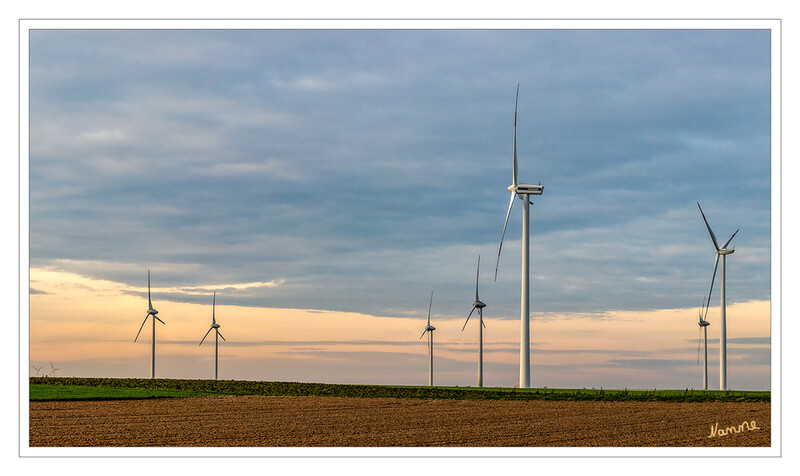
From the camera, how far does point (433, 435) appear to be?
3194 centimetres

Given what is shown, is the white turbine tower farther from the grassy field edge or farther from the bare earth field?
the bare earth field

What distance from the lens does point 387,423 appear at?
3656 centimetres

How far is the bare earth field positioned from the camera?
99.3 ft

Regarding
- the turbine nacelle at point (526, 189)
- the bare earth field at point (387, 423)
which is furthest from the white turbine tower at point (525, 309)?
the bare earth field at point (387, 423)

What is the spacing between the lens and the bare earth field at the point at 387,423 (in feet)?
99.3

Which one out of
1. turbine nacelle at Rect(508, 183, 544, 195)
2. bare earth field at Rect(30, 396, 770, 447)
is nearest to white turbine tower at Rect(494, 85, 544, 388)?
turbine nacelle at Rect(508, 183, 544, 195)

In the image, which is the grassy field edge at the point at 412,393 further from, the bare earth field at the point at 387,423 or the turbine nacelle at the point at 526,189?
the turbine nacelle at the point at 526,189

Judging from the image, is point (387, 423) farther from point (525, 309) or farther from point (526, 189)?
point (526, 189)

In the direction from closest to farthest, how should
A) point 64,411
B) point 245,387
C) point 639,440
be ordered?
point 639,440
point 64,411
point 245,387

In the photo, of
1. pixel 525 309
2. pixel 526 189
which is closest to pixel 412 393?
pixel 525 309
